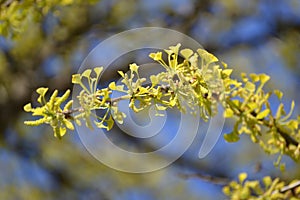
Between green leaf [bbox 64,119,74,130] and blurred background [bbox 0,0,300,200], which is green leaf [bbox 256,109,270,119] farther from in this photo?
blurred background [bbox 0,0,300,200]

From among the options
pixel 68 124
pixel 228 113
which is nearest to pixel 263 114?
pixel 228 113

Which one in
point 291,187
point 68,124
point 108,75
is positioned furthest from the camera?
point 108,75

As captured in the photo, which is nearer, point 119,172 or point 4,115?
point 4,115

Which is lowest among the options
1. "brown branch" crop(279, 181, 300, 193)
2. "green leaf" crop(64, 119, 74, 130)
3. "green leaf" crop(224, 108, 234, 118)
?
"brown branch" crop(279, 181, 300, 193)

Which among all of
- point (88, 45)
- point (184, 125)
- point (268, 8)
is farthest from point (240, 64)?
point (184, 125)

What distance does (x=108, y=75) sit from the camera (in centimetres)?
225

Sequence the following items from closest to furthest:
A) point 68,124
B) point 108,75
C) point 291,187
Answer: point 68,124 < point 291,187 < point 108,75

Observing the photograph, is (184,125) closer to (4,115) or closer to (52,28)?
(52,28)

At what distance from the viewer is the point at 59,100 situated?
694mm

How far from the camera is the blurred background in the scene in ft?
7.40

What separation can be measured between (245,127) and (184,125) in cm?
30

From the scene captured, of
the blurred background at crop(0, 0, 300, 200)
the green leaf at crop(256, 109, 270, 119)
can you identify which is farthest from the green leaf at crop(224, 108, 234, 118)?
the blurred background at crop(0, 0, 300, 200)

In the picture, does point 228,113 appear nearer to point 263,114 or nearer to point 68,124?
point 263,114

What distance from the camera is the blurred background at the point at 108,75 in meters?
2.26
